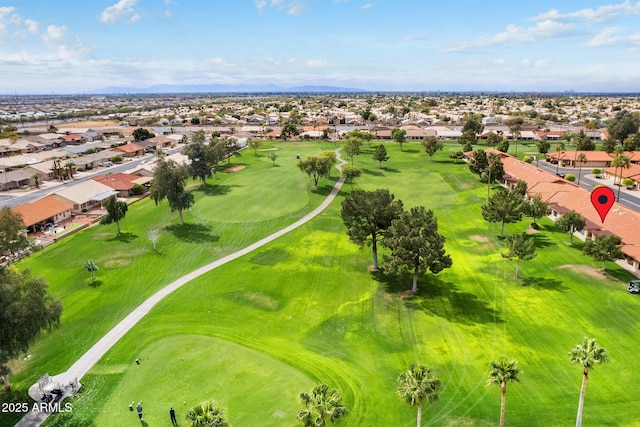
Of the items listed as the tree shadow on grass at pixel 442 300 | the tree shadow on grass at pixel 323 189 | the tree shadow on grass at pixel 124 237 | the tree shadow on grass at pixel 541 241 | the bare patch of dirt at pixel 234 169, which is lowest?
the tree shadow on grass at pixel 442 300

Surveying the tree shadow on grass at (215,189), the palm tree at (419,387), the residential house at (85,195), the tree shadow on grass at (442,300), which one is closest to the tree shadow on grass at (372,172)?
the tree shadow on grass at (215,189)

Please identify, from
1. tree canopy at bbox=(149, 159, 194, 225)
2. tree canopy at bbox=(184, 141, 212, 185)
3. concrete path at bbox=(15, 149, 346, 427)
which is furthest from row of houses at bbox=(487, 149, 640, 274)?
tree canopy at bbox=(184, 141, 212, 185)

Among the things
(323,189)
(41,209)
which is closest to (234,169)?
(323,189)

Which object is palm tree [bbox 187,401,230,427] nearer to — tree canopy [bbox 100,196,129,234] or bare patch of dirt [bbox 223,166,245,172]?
tree canopy [bbox 100,196,129,234]

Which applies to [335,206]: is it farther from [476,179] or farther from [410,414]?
[410,414]

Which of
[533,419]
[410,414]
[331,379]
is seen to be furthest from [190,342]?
[533,419]

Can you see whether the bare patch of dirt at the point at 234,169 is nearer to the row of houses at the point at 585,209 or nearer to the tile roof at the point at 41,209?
the tile roof at the point at 41,209
